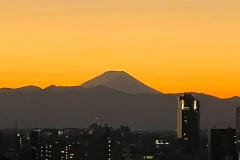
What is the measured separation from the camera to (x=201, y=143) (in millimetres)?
122812

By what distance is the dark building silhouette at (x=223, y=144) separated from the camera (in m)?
96.9

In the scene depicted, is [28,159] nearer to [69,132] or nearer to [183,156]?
[183,156]

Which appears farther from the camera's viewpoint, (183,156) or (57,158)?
(183,156)

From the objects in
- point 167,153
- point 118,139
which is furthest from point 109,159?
point 118,139

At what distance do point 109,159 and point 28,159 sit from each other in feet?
51.8

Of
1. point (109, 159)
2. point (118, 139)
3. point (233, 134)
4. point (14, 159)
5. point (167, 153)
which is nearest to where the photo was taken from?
→ point (14, 159)

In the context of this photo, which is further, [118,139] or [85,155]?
[118,139]

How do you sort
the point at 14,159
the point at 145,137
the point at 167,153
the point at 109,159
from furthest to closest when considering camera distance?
1. the point at 145,137
2. the point at 167,153
3. the point at 109,159
4. the point at 14,159

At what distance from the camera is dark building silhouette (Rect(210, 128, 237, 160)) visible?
96.9 m

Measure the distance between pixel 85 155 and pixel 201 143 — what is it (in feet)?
61.1

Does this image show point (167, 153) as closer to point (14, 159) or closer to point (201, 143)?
point (201, 143)

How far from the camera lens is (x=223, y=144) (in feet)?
328

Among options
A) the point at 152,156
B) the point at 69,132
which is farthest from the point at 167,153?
the point at 69,132

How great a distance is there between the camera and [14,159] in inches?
3639
